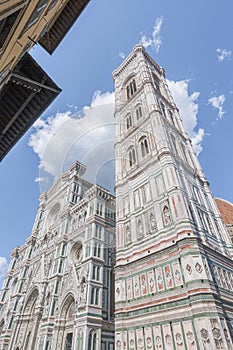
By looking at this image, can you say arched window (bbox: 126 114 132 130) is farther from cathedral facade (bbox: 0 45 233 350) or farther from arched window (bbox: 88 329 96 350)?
arched window (bbox: 88 329 96 350)

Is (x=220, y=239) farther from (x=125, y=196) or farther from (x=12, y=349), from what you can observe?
(x=12, y=349)

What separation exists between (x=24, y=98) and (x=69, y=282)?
14351 mm

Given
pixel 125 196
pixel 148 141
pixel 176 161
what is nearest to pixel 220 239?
pixel 176 161

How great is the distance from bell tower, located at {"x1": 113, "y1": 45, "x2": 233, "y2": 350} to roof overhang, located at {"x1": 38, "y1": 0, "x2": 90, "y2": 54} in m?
9.06

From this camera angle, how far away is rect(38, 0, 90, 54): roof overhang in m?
13.1

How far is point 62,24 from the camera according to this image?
13.3 metres

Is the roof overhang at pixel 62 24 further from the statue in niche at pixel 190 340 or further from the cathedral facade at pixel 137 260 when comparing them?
the statue in niche at pixel 190 340

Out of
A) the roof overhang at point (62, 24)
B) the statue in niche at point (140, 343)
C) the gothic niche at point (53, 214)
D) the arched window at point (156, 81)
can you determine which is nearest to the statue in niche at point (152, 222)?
the statue in niche at point (140, 343)

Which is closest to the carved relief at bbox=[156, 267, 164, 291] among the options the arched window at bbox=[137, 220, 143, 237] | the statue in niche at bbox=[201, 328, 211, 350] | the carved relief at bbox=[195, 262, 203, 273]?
the carved relief at bbox=[195, 262, 203, 273]

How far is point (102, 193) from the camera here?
21.8 m

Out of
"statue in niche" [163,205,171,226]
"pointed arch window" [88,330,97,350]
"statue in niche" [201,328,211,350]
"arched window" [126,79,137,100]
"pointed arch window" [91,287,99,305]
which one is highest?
"arched window" [126,79,137,100]

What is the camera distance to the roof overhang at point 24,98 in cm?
963

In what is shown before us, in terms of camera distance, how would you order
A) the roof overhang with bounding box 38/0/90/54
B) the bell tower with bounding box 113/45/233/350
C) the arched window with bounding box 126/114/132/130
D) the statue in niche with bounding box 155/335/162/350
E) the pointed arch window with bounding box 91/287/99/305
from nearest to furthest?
the bell tower with bounding box 113/45/233/350
the statue in niche with bounding box 155/335/162/350
the roof overhang with bounding box 38/0/90/54
the pointed arch window with bounding box 91/287/99/305
the arched window with bounding box 126/114/132/130

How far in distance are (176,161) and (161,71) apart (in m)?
19.9
